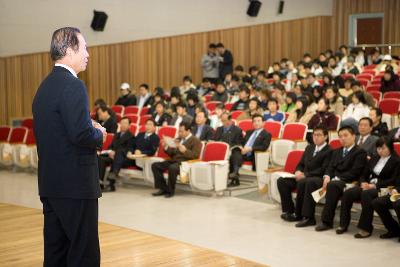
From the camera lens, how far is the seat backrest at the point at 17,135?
33.4ft

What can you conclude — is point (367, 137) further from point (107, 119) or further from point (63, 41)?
point (63, 41)

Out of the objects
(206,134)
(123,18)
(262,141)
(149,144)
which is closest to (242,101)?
(206,134)

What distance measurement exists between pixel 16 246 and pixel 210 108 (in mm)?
7063

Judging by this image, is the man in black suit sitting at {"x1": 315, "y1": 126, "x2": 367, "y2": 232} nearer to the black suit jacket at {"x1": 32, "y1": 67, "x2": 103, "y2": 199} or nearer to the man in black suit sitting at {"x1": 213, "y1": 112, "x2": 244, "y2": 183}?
the man in black suit sitting at {"x1": 213, "y1": 112, "x2": 244, "y2": 183}

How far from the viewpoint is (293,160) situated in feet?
22.5

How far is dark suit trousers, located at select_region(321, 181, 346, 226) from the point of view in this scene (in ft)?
19.4

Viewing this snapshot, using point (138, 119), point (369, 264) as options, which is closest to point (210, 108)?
point (138, 119)

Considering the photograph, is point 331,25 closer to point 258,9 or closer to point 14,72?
point 258,9

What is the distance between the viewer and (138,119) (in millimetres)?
10734

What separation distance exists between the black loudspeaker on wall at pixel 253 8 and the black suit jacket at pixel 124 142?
855 centimetres

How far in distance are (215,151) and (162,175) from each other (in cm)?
75

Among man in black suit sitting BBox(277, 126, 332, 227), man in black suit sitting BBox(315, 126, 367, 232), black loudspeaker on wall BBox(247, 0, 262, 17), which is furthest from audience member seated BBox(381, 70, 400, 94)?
black loudspeaker on wall BBox(247, 0, 262, 17)

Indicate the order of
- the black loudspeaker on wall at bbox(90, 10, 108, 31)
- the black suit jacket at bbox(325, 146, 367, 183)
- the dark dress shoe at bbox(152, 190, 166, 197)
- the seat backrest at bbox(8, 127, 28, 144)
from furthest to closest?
the black loudspeaker on wall at bbox(90, 10, 108, 31)
the seat backrest at bbox(8, 127, 28, 144)
the dark dress shoe at bbox(152, 190, 166, 197)
the black suit jacket at bbox(325, 146, 367, 183)

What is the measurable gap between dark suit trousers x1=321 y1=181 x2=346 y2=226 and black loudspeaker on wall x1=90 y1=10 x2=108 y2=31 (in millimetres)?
8128
